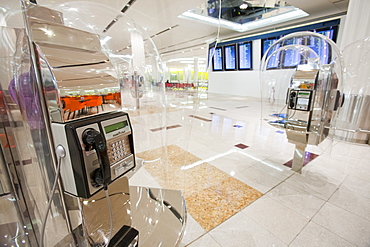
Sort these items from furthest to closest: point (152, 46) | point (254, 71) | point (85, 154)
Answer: point (254, 71), point (152, 46), point (85, 154)

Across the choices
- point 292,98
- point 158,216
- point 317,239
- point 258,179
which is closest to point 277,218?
point 317,239

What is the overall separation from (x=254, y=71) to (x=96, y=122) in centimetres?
860

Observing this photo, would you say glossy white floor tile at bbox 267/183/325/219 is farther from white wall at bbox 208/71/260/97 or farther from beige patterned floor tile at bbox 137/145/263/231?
white wall at bbox 208/71/260/97

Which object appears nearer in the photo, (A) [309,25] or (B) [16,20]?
(B) [16,20]

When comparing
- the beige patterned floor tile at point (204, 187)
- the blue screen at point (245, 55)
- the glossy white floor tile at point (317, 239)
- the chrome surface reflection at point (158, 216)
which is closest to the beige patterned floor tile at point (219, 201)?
the beige patterned floor tile at point (204, 187)

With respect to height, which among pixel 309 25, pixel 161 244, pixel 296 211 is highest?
pixel 309 25

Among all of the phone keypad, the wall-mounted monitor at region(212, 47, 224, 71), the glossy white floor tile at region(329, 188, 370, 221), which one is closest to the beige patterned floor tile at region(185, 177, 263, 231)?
the glossy white floor tile at region(329, 188, 370, 221)

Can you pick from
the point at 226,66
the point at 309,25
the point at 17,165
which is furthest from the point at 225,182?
the point at 226,66

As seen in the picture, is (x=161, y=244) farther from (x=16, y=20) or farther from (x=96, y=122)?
(x=16, y=20)

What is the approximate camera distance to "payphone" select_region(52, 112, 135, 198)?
0.46 m

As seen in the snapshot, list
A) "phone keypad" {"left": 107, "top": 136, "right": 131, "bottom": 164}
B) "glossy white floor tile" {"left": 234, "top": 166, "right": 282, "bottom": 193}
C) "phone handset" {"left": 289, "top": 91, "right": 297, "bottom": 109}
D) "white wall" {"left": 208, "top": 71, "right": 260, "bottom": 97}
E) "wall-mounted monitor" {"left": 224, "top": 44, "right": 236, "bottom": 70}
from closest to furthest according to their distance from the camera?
"phone keypad" {"left": 107, "top": 136, "right": 131, "bottom": 164}, "glossy white floor tile" {"left": 234, "top": 166, "right": 282, "bottom": 193}, "phone handset" {"left": 289, "top": 91, "right": 297, "bottom": 109}, "white wall" {"left": 208, "top": 71, "right": 260, "bottom": 97}, "wall-mounted monitor" {"left": 224, "top": 44, "right": 236, "bottom": 70}

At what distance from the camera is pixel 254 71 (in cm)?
798

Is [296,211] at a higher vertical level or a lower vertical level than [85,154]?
lower

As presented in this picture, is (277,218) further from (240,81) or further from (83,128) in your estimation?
(240,81)
